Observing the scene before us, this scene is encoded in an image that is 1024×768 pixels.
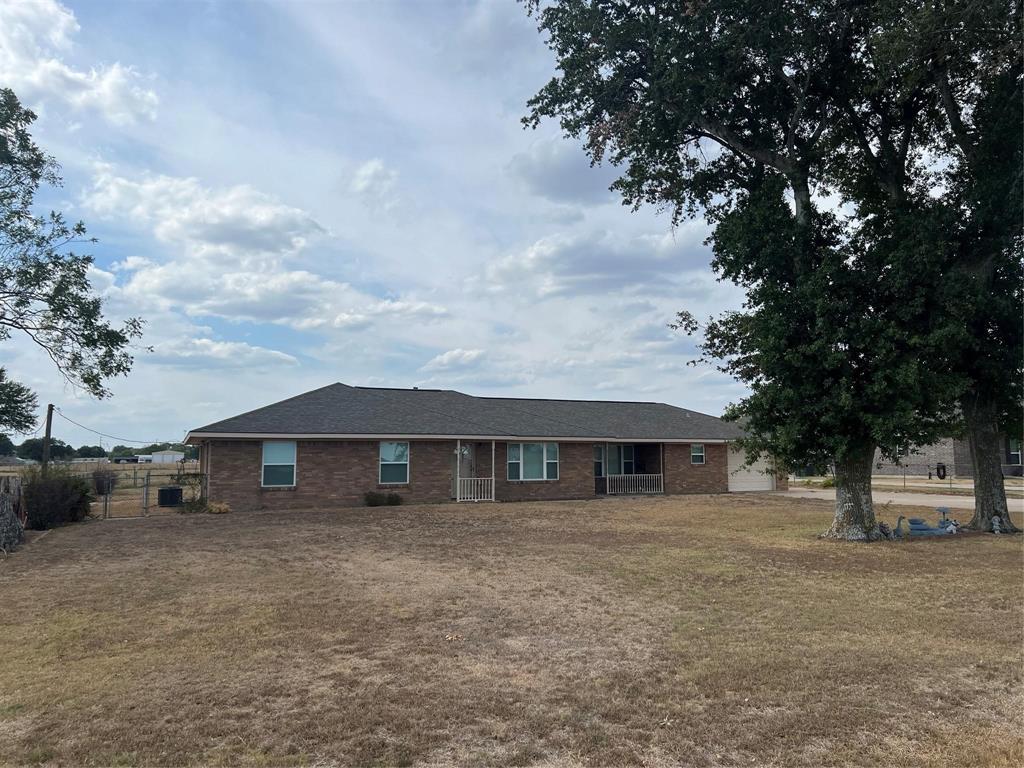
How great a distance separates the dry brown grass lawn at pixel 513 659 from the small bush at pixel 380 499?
10837 mm

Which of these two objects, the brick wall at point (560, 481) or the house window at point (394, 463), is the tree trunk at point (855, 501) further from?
the house window at point (394, 463)

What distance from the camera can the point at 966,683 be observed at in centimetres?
527

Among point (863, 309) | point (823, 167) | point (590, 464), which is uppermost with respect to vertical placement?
point (823, 167)

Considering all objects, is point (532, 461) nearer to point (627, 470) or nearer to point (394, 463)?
point (394, 463)

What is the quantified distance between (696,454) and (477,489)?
10897 mm

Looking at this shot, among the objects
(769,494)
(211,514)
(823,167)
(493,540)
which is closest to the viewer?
(493,540)

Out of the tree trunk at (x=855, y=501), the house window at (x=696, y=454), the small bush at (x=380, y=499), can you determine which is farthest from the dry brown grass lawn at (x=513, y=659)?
the house window at (x=696, y=454)

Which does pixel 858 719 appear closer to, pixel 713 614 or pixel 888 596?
pixel 713 614

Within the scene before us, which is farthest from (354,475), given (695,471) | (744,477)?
(744,477)

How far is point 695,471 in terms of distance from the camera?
30.5 m

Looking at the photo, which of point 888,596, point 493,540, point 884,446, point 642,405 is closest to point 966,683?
point 888,596

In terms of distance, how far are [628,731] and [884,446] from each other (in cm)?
1087

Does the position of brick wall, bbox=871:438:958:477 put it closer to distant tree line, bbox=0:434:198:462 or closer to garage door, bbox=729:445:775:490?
garage door, bbox=729:445:775:490

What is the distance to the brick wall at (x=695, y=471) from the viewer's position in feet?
98.4
